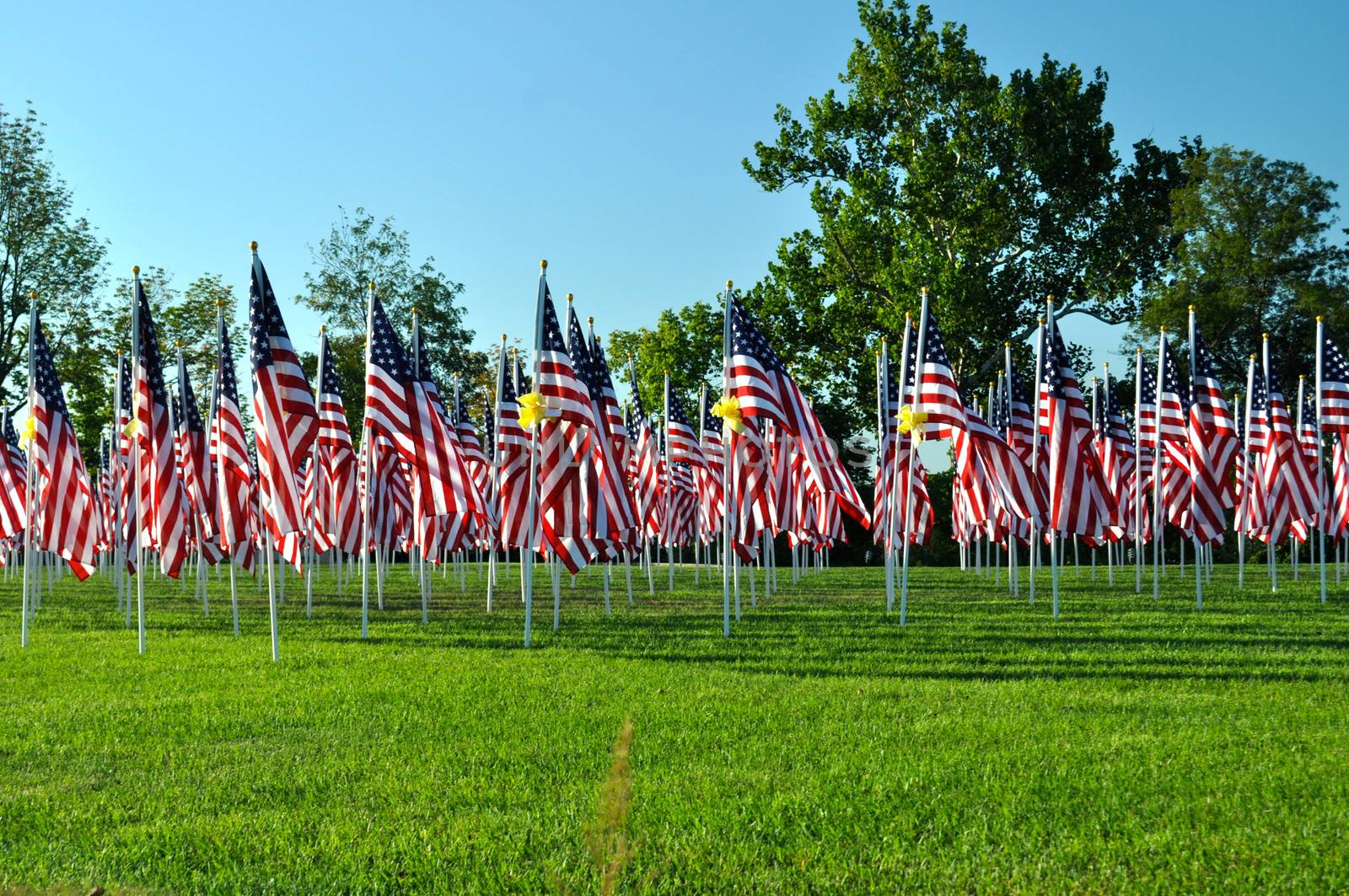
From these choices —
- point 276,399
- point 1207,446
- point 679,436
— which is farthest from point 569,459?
point 1207,446

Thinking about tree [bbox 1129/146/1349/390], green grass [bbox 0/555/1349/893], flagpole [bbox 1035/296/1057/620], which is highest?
tree [bbox 1129/146/1349/390]

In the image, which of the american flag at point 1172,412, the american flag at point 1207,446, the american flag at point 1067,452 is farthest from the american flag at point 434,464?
the american flag at point 1207,446

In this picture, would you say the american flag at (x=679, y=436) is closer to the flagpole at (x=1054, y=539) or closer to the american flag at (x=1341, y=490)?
the flagpole at (x=1054, y=539)

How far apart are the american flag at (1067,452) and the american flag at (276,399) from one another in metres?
10.7

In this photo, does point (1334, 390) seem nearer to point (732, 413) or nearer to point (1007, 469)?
point (1007, 469)

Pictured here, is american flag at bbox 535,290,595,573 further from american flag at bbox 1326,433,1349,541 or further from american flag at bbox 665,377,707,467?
american flag at bbox 1326,433,1349,541

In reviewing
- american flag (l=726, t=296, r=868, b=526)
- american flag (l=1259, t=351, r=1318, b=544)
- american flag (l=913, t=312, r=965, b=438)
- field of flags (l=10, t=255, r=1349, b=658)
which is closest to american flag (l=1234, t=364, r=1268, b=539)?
field of flags (l=10, t=255, r=1349, b=658)

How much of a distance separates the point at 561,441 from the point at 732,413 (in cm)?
249

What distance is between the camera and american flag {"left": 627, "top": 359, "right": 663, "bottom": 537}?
81.9 ft

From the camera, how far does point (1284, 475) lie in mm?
21812

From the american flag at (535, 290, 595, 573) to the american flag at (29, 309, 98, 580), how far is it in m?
6.92

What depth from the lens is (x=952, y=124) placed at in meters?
40.8

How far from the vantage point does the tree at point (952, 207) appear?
39656 mm

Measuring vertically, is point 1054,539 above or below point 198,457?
below
